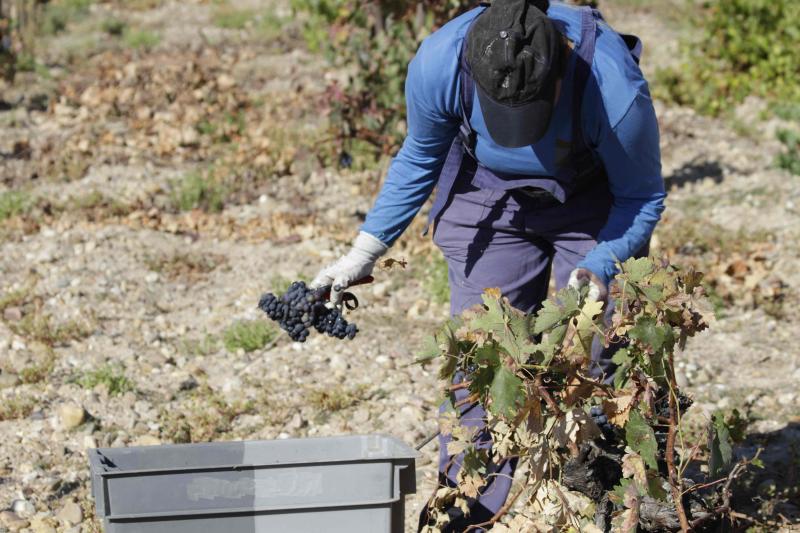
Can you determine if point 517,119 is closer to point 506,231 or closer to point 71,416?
point 506,231

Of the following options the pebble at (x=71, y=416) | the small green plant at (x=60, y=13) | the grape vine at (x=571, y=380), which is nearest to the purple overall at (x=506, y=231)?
the grape vine at (x=571, y=380)

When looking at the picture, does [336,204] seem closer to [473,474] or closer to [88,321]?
[88,321]

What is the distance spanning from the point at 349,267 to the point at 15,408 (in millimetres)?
1865

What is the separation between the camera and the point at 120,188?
6531 millimetres

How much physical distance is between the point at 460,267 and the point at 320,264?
8.13 ft

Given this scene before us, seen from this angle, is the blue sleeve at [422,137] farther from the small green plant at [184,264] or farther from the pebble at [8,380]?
the small green plant at [184,264]

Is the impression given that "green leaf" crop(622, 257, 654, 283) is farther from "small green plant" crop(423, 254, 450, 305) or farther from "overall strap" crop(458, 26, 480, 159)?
"small green plant" crop(423, 254, 450, 305)

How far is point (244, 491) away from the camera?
8.54 feet

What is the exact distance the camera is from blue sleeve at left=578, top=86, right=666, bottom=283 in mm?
2663

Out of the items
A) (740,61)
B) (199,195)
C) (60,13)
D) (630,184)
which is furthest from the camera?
(60,13)

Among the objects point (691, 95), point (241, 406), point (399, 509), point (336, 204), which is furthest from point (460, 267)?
point (691, 95)

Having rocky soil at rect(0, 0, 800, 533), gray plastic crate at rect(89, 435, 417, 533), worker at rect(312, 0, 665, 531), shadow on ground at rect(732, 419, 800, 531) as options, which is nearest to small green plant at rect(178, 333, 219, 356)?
rocky soil at rect(0, 0, 800, 533)

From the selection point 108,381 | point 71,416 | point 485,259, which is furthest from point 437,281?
point 485,259

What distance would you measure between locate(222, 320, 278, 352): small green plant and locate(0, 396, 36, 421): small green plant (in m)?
0.90
